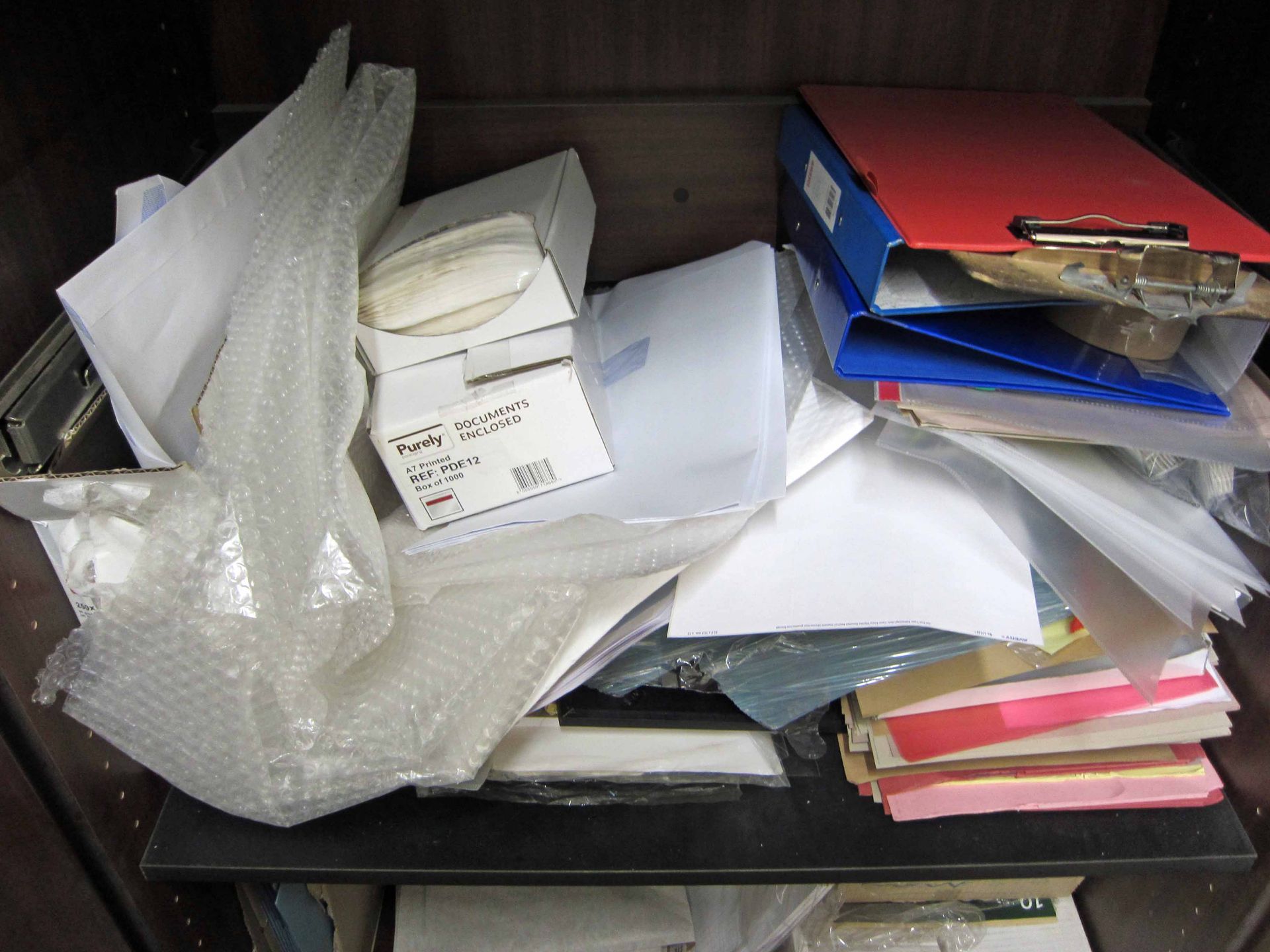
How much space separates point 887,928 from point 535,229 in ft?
2.19

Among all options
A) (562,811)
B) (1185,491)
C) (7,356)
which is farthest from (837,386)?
(7,356)

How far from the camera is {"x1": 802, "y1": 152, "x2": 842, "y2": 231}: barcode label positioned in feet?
1.81

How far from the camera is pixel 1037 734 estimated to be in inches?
22.3

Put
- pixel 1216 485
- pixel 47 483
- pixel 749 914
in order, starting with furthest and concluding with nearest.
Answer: pixel 749 914, pixel 1216 485, pixel 47 483

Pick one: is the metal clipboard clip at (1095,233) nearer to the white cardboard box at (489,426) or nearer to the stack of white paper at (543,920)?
the white cardboard box at (489,426)

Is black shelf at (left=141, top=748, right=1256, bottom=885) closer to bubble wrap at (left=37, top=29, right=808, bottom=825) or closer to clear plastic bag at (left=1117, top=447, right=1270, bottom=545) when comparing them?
bubble wrap at (left=37, top=29, right=808, bottom=825)

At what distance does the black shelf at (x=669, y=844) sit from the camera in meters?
0.56

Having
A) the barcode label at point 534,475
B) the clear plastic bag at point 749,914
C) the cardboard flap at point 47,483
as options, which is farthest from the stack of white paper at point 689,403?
the clear plastic bag at point 749,914

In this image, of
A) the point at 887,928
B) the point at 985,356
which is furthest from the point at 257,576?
the point at 887,928

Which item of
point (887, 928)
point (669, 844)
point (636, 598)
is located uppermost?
point (636, 598)

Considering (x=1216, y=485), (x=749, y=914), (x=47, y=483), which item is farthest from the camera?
(x=749, y=914)

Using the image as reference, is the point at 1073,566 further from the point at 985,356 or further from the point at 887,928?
the point at 887,928

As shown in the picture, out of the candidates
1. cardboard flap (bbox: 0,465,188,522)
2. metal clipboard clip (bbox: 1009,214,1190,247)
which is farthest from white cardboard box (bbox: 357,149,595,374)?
metal clipboard clip (bbox: 1009,214,1190,247)

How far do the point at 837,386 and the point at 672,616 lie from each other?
0.64 feet
